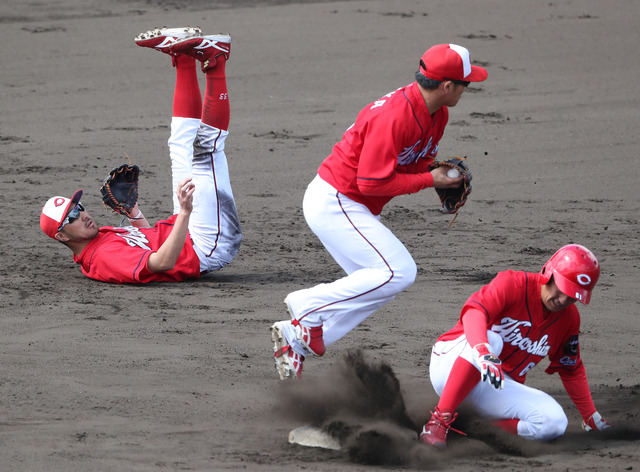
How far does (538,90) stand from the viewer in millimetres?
10625

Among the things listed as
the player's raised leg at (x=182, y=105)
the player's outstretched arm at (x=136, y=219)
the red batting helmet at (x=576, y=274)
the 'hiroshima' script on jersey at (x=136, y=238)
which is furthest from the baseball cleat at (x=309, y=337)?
the player's outstretched arm at (x=136, y=219)

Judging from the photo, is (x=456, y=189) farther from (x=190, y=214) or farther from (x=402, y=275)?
(x=190, y=214)

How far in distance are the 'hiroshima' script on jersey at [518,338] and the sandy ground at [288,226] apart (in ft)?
1.25

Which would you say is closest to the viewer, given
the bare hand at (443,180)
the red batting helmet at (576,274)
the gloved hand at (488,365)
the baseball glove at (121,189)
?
the gloved hand at (488,365)

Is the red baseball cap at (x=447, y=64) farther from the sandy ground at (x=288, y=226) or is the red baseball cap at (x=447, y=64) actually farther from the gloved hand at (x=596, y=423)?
the gloved hand at (x=596, y=423)

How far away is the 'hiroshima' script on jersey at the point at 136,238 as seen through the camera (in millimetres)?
6090

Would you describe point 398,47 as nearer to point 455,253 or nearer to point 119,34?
point 119,34

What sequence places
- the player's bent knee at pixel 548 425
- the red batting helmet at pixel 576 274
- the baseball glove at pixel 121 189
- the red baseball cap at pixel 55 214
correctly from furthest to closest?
the baseball glove at pixel 121 189 < the red baseball cap at pixel 55 214 < the player's bent knee at pixel 548 425 < the red batting helmet at pixel 576 274

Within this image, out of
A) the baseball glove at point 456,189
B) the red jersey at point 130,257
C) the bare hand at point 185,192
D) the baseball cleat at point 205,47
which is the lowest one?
the red jersey at point 130,257

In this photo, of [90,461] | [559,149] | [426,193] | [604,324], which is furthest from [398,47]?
[90,461]

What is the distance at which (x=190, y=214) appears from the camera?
5.88m

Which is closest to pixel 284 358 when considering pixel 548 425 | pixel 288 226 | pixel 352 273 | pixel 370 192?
pixel 352 273

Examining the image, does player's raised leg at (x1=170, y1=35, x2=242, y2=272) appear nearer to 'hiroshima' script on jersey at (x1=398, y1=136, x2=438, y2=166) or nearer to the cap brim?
'hiroshima' script on jersey at (x1=398, y1=136, x2=438, y2=166)

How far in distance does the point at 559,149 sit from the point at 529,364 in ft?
18.5
